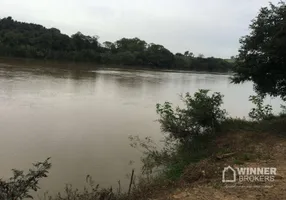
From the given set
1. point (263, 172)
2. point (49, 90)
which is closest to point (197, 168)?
point (263, 172)

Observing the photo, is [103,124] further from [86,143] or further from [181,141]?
[181,141]

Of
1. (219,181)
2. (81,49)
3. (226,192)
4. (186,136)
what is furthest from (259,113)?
(81,49)

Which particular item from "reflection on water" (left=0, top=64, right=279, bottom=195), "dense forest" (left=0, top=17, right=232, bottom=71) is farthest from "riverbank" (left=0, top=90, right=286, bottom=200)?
"dense forest" (left=0, top=17, right=232, bottom=71)

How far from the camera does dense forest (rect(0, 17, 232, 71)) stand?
74188 mm

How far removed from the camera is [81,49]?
86.6 metres

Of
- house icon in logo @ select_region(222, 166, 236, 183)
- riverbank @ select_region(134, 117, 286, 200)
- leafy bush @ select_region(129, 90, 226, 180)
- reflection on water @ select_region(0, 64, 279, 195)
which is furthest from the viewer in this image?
leafy bush @ select_region(129, 90, 226, 180)

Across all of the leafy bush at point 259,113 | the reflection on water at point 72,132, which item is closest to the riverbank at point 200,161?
the leafy bush at point 259,113

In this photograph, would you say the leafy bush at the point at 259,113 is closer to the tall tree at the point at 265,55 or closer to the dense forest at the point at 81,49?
the tall tree at the point at 265,55

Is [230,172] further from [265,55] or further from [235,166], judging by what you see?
[265,55]

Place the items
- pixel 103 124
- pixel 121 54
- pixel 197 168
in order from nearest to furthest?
pixel 197 168 → pixel 103 124 → pixel 121 54

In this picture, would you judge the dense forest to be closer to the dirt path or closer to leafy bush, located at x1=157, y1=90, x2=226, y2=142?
leafy bush, located at x1=157, y1=90, x2=226, y2=142

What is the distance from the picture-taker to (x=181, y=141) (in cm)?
1043

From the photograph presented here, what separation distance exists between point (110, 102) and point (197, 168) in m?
13.5

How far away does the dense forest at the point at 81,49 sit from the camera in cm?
7419
